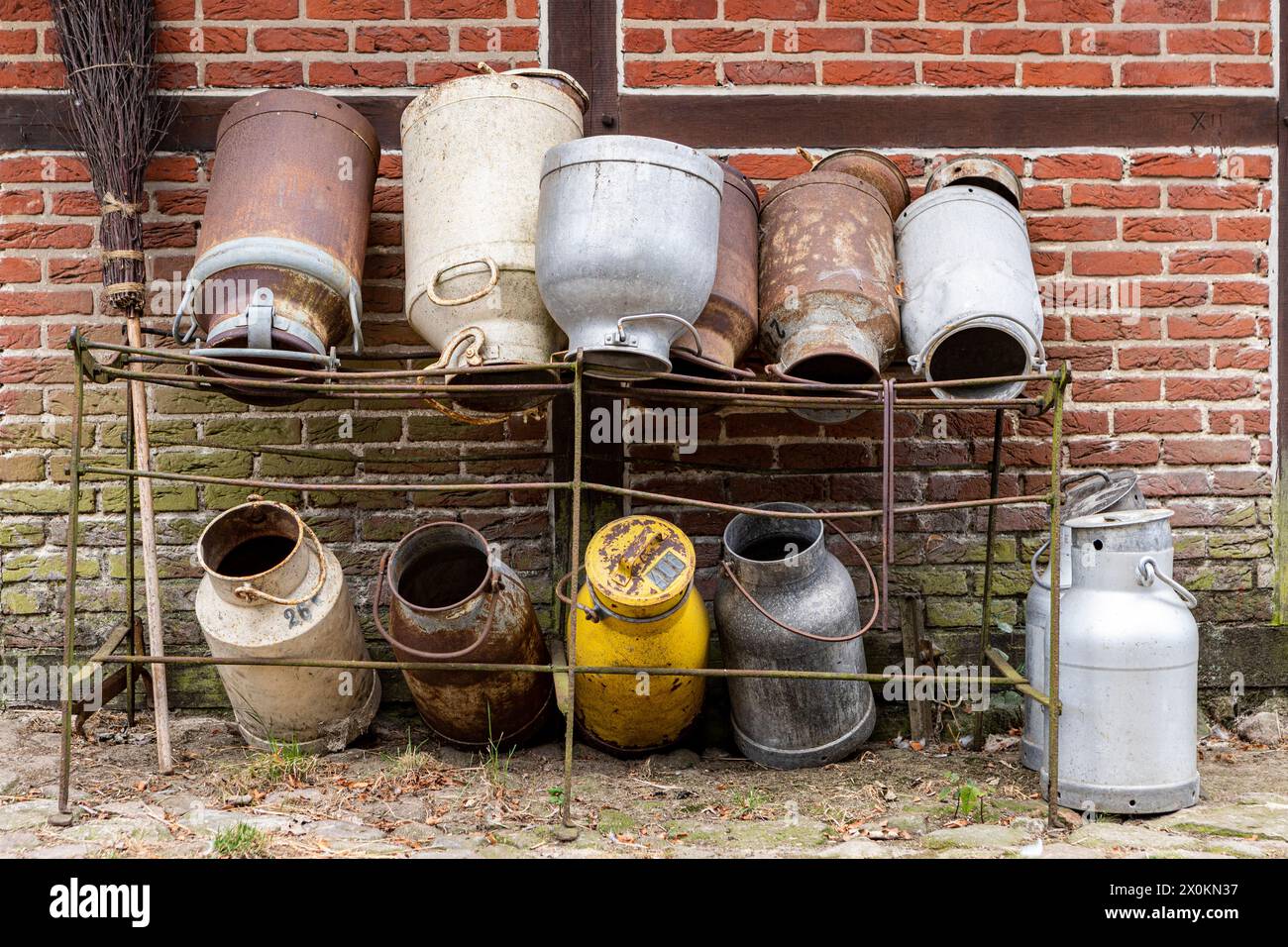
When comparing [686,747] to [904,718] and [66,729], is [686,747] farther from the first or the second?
[66,729]

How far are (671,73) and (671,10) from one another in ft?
0.70

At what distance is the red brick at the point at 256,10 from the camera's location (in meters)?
3.60

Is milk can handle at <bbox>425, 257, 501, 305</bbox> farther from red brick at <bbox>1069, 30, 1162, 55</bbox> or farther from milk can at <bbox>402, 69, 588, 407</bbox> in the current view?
red brick at <bbox>1069, 30, 1162, 55</bbox>

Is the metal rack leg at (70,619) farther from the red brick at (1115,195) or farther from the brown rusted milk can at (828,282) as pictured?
the red brick at (1115,195)

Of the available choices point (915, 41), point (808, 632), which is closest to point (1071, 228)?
point (915, 41)

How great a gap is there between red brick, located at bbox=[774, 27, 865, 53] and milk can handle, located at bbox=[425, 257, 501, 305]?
1412 millimetres

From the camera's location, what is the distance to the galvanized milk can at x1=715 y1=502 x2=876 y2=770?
3.10 metres

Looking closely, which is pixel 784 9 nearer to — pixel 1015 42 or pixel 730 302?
pixel 1015 42

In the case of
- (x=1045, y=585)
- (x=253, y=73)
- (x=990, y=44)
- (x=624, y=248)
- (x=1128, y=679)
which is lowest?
(x=1128, y=679)

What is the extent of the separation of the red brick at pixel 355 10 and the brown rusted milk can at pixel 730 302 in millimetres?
1134

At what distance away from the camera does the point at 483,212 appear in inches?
119

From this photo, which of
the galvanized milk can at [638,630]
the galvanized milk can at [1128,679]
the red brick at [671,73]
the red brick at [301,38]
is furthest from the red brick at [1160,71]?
the red brick at [301,38]

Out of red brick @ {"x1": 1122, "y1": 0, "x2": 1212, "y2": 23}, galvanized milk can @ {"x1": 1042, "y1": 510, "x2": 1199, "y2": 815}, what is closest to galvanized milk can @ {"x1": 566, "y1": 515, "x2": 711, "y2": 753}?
galvanized milk can @ {"x1": 1042, "y1": 510, "x2": 1199, "y2": 815}

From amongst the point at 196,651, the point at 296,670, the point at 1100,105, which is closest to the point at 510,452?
the point at 296,670
